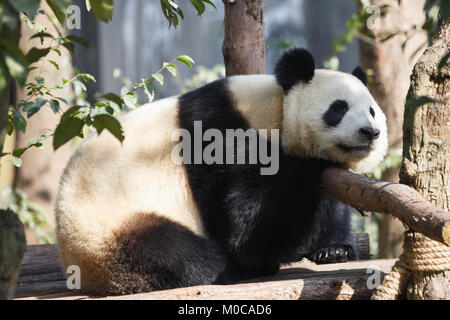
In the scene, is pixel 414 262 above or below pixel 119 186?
below

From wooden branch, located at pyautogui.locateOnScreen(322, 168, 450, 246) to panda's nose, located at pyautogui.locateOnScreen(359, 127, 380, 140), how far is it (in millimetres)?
406

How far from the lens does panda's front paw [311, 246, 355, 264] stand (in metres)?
3.59

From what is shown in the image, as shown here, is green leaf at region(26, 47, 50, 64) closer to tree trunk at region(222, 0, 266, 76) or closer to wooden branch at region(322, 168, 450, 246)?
wooden branch at region(322, 168, 450, 246)

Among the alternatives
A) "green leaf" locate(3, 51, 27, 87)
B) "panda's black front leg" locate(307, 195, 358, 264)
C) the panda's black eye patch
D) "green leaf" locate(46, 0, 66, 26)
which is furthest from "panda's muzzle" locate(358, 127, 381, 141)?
"green leaf" locate(3, 51, 27, 87)

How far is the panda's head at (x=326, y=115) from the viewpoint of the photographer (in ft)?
10.7

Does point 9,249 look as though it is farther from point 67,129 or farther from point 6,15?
point 6,15

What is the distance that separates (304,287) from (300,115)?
115 cm

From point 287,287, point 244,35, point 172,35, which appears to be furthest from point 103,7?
point 172,35

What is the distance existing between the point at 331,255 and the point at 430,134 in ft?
4.38

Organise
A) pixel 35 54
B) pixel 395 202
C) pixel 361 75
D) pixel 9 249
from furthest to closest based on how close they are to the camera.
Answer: pixel 361 75 → pixel 395 202 → pixel 9 249 → pixel 35 54

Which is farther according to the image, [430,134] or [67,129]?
[430,134]

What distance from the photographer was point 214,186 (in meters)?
3.35
